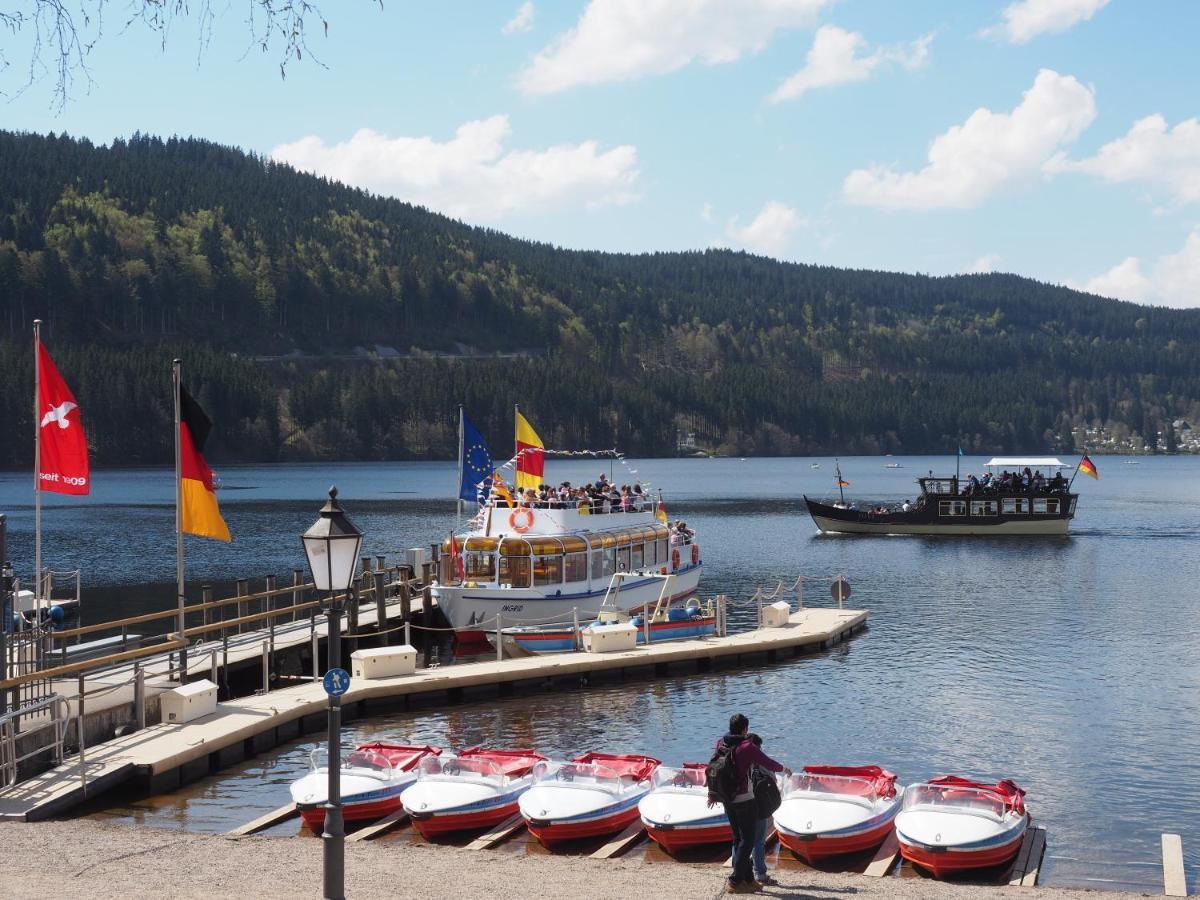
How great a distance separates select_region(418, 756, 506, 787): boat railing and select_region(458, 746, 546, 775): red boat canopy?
0.20 meters

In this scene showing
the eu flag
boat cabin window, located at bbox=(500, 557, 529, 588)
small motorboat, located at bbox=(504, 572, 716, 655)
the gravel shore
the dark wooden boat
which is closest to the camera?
the gravel shore

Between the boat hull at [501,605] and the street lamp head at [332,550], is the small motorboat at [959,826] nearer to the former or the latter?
the street lamp head at [332,550]

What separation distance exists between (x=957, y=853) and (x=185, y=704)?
15.0m

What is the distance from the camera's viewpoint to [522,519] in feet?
128

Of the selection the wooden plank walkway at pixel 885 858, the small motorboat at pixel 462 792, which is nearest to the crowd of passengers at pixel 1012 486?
the wooden plank walkway at pixel 885 858

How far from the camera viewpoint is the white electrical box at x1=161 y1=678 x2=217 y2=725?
2419 centimetres

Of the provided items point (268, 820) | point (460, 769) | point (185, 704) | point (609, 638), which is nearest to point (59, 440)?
point (185, 704)

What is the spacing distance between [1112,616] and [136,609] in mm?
40321

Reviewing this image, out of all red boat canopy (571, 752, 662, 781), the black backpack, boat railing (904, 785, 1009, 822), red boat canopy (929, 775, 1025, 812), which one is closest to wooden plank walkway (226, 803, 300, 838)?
red boat canopy (571, 752, 662, 781)

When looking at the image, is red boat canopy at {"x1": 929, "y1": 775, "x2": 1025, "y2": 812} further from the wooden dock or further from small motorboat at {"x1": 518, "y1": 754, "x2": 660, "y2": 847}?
the wooden dock

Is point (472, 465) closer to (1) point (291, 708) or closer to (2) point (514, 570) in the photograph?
(2) point (514, 570)

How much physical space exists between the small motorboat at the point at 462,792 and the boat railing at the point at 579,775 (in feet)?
1.58

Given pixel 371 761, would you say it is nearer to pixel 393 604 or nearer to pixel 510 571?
pixel 510 571

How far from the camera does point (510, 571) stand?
127ft
